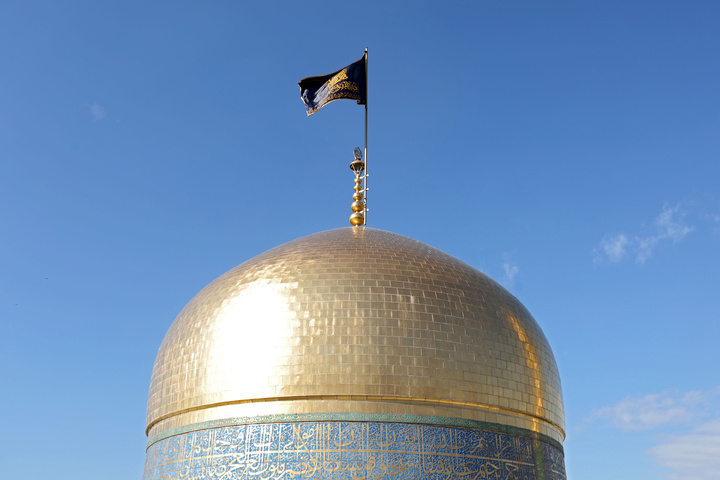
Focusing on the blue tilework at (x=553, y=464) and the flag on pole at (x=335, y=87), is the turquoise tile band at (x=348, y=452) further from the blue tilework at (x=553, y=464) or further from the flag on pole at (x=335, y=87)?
the flag on pole at (x=335, y=87)

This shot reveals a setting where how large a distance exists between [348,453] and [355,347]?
4.53 feet

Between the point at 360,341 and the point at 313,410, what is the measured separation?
3.62 ft

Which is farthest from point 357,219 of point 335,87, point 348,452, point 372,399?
point 348,452

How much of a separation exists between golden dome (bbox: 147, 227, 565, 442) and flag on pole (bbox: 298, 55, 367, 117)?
4482 mm

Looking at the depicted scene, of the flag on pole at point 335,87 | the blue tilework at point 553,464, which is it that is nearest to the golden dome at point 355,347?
the blue tilework at point 553,464

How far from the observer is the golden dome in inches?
399

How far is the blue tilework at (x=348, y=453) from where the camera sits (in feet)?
32.0

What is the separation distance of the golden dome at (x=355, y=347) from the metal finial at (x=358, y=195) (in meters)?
1.88

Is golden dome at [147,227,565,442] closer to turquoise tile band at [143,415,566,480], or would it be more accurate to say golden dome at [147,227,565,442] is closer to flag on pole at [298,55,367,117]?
turquoise tile band at [143,415,566,480]

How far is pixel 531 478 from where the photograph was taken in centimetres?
1059

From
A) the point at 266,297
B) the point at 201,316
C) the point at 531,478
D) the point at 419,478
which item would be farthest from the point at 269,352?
the point at 531,478

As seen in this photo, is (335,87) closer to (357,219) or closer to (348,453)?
(357,219)

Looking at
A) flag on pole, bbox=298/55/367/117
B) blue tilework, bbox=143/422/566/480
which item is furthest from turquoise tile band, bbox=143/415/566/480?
flag on pole, bbox=298/55/367/117

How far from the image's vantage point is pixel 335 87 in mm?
15500
